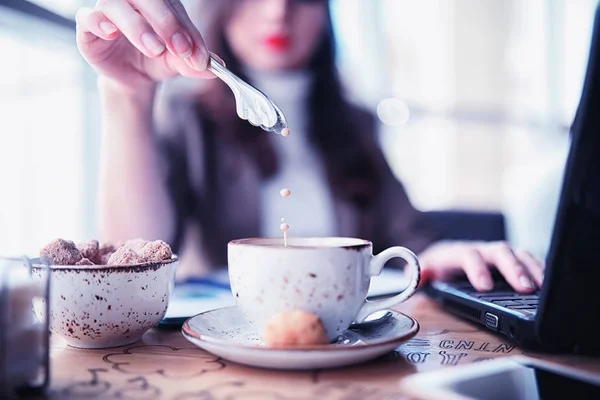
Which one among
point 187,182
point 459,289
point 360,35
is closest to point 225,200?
point 187,182

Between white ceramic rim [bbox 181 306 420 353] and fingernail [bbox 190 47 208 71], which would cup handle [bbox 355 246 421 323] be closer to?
white ceramic rim [bbox 181 306 420 353]

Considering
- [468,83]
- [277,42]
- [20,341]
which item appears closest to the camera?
[20,341]

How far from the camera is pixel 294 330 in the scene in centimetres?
41

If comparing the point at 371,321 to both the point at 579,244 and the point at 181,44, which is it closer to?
the point at 579,244

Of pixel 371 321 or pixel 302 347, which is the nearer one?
pixel 302 347

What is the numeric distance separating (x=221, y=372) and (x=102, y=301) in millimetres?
129

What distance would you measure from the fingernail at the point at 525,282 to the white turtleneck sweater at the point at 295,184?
868mm

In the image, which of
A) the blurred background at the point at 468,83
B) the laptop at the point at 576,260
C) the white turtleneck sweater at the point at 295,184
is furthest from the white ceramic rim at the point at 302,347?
the blurred background at the point at 468,83

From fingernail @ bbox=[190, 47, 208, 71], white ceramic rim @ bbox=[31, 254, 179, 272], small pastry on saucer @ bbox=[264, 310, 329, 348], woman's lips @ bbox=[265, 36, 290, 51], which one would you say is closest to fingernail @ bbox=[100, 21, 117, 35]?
fingernail @ bbox=[190, 47, 208, 71]

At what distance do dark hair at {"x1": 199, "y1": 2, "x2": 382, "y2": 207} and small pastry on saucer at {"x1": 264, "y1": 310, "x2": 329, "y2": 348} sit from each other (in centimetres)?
108

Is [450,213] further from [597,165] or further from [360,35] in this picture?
[360,35]

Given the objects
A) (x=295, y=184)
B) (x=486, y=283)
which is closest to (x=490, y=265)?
(x=486, y=283)

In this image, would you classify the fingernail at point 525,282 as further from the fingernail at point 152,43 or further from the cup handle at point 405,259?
the fingernail at point 152,43

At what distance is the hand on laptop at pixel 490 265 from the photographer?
2.04ft
